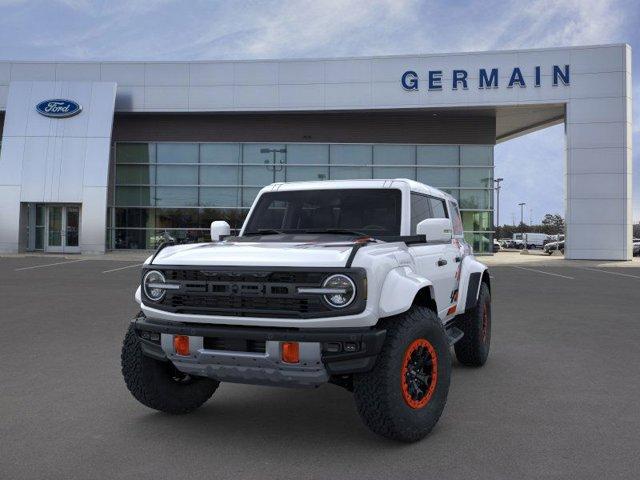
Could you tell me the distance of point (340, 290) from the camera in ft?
11.7

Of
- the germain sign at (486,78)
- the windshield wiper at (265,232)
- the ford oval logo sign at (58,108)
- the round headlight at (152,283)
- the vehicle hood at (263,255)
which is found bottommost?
the round headlight at (152,283)

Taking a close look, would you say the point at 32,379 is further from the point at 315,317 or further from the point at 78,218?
the point at 78,218

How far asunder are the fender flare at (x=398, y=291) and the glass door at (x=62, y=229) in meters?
28.7

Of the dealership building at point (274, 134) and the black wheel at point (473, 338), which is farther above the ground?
the dealership building at point (274, 134)

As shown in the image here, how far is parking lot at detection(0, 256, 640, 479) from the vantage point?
3521 millimetres

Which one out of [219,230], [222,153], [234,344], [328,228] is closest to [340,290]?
[234,344]

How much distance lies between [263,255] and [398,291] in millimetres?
895

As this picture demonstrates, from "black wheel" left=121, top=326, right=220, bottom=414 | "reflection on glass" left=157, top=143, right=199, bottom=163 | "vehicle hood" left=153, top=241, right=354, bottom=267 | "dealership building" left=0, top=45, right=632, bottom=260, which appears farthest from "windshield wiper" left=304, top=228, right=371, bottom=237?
"reflection on glass" left=157, top=143, right=199, bottom=163

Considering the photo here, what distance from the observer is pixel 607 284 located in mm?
16281

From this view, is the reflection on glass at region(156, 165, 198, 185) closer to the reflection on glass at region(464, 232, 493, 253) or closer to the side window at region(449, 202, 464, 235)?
the reflection on glass at region(464, 232, 493, 253)

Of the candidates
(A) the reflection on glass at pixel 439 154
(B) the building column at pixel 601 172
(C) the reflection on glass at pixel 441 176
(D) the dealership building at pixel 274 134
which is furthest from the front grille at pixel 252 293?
(A) the reflection on glass at pixel 439 154

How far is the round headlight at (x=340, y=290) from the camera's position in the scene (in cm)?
358

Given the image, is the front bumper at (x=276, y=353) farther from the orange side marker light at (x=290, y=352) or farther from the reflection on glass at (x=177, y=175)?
the reflection on glass at (x=177, y=175)

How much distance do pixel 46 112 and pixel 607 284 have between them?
2567cm
